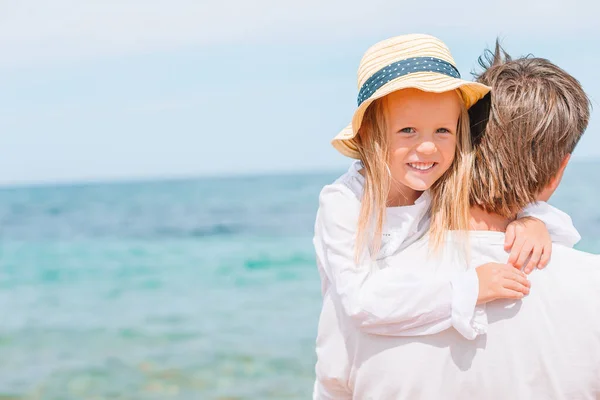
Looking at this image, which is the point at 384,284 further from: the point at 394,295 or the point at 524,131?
the point at 524,131

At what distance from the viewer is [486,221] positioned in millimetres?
1988

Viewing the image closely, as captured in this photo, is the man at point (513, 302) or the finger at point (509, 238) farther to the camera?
the finger at point (509, 238)

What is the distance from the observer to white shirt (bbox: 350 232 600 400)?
1.76 metres

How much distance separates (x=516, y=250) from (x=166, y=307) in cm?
804

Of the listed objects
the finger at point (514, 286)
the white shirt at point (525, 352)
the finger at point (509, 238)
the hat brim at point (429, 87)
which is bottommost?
the white shirt at point (525, 352)

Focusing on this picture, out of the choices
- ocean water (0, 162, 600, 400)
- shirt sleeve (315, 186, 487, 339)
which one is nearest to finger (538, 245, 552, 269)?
shirt sleeve (315, 186, 487, 339)

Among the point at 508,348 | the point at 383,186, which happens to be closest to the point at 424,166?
the point at 383,186

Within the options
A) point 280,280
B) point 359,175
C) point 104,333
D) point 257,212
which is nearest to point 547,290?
point 359,175

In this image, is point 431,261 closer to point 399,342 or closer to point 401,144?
point 399,342

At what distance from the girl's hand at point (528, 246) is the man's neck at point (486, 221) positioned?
0.23 feet

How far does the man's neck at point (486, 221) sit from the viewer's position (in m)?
1.96

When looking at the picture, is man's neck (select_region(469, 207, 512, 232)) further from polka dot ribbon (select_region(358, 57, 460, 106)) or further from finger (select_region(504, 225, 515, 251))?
polka dot ribbon (select_region(358, 57, 460, 106))

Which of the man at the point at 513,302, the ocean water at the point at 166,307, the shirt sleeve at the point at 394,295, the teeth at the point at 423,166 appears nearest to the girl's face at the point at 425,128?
the teeth at the point at 423,166

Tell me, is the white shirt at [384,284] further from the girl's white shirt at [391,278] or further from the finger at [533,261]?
the finger at [533,261]
